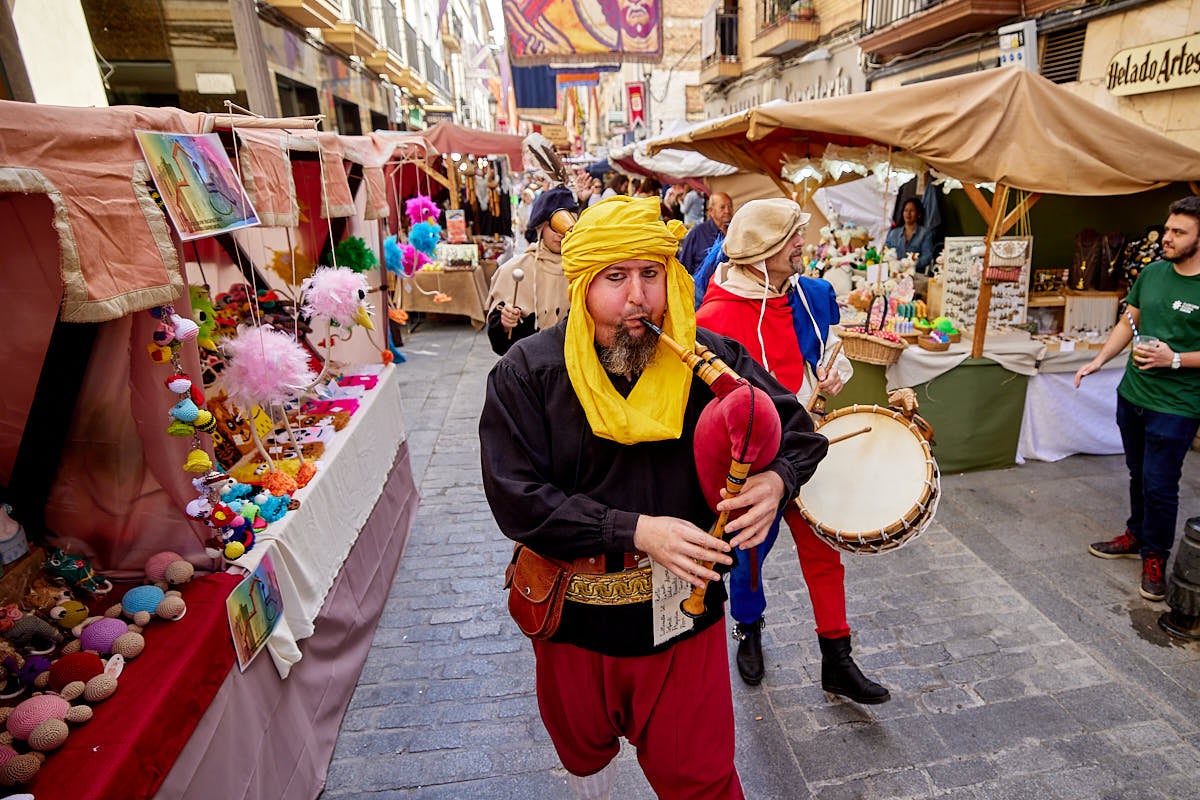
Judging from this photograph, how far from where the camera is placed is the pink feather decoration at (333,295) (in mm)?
3475

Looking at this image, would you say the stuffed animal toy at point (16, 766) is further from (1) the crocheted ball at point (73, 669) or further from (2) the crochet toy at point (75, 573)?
(2) the crochet toy at point (75, 573)

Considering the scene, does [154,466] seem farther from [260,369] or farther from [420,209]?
[420,209]

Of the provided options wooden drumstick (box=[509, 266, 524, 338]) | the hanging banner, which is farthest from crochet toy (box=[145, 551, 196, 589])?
the hanging banner

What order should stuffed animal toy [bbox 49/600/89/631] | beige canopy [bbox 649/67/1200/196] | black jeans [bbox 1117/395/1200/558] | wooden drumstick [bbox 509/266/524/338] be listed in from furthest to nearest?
wooden drumstick [bbox 509/266/524/338] < beige canopy [bbox 649/67/1200/196] < black jeans [bbox 1117/395/1200/558] < stuffed animal toy [bbox 49/600/89/631]

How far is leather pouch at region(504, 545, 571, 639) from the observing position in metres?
1.77

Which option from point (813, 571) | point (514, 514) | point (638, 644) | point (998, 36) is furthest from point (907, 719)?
point (998, 36)

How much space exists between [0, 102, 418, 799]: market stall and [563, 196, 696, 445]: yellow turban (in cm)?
125

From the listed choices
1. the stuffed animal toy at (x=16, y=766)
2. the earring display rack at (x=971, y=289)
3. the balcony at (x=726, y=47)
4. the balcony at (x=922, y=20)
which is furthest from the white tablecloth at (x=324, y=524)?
the balcony at (x=726, y=47)

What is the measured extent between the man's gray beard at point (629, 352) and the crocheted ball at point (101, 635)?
5.79ft

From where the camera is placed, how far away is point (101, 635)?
2014mm

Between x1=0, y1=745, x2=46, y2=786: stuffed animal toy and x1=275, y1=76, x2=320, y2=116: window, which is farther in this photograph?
x1=275, y1=76, x2=320, y2=116: window

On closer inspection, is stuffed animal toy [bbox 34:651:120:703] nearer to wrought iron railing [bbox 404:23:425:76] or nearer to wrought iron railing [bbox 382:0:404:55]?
wrought iron railing [bbox 382:0:404:55]

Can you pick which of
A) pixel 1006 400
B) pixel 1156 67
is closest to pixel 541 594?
pixel 1006 400

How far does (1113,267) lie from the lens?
18.4 feet
